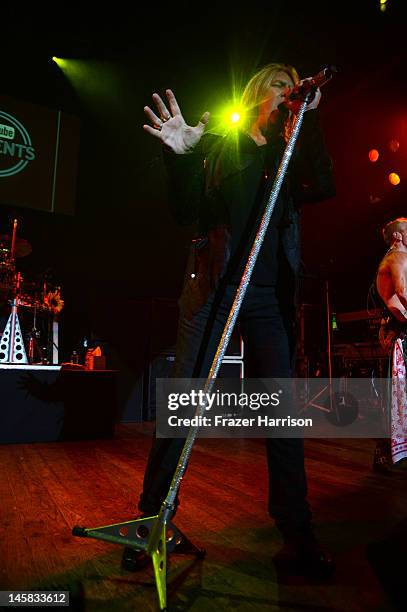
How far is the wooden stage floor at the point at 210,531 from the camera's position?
1.12 metres

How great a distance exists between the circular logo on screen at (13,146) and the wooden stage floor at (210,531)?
3471 millimetres

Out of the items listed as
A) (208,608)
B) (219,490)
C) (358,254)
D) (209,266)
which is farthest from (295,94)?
(358,254)

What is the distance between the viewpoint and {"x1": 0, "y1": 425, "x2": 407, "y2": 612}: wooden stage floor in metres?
1.12

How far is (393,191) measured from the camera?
5.91 metres

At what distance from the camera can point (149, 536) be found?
111 cm

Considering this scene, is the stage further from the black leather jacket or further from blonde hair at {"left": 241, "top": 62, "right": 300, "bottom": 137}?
blonde hair at {"left": 241, "top": 62, "right": 300, "bottom": 137}

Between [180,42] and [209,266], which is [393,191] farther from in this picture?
[209,266]

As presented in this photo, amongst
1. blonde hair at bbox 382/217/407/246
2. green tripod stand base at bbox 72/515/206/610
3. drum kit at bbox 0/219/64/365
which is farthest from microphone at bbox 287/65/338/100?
drum kit at bbox 0/219/64/365

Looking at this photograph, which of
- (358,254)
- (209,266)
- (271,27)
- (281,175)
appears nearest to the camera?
(281,175)

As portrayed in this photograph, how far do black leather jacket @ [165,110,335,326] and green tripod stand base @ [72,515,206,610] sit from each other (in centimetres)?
66

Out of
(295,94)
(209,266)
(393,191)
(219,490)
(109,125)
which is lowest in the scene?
(219,490)

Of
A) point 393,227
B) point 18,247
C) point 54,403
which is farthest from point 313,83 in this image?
point 18,247

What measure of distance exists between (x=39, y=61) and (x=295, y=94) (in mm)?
4314

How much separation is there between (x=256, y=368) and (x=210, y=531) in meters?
0.70
